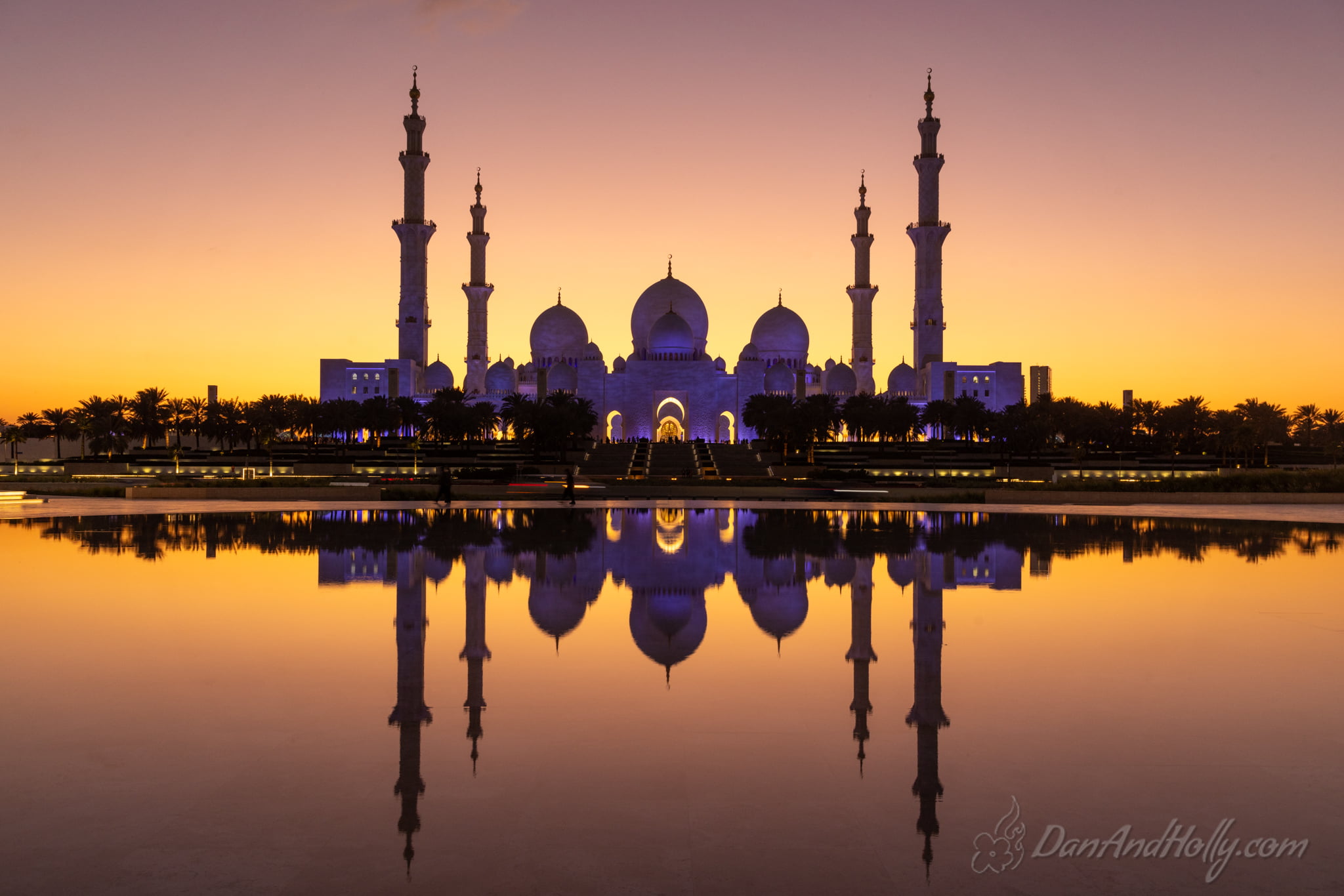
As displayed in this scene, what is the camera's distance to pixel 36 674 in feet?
27.6

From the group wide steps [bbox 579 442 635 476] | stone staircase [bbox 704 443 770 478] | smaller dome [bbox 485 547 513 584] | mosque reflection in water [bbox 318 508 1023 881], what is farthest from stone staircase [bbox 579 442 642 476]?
smaller dome [bbox 485 547 513 584]

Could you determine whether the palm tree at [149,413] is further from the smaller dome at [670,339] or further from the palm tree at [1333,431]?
the palm tree at [1333,431]

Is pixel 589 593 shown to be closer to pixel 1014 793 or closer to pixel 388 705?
pixel 388 705

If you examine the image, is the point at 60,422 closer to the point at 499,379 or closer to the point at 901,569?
the point at 499,379

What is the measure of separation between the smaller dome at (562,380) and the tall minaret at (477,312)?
7.83 metres

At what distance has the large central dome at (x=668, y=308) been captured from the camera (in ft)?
282

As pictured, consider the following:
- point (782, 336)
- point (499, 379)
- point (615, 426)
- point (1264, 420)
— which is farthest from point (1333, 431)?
point (499, 379)

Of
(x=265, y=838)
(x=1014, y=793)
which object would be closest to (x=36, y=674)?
(x=265, y=838)

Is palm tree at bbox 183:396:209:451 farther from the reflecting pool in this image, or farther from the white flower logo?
the white flower logo

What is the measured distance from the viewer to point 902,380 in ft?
310

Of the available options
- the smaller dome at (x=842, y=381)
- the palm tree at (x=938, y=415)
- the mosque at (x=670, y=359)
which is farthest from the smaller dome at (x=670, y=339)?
the palm tree at (x=938, y=415)

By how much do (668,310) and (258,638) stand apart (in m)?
76.8

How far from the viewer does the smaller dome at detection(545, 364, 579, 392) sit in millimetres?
85312

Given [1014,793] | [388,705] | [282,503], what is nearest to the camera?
[1014,793]
